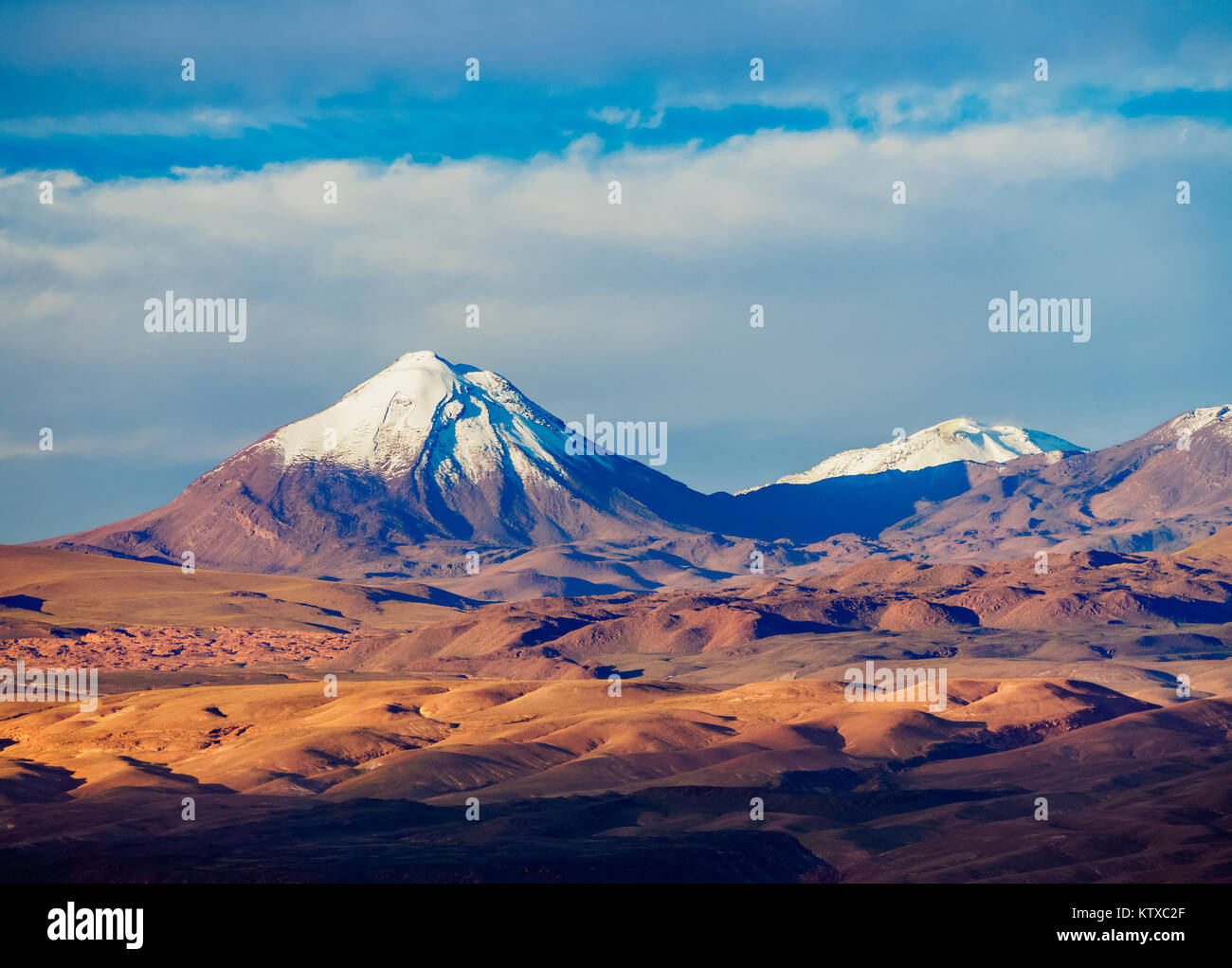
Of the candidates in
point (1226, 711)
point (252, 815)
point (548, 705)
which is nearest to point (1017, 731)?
point (1226, 711)

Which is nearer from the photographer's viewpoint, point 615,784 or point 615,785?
point 615,785

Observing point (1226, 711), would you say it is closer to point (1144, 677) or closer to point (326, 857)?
point (1144, 677)
